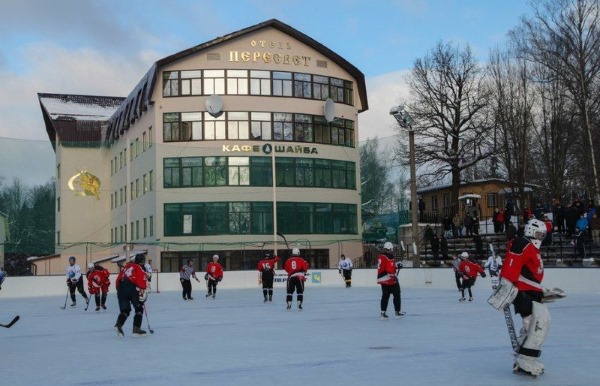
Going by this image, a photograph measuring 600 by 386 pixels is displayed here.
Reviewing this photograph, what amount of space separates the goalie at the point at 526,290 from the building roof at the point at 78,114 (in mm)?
57072

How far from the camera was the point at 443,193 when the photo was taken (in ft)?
212

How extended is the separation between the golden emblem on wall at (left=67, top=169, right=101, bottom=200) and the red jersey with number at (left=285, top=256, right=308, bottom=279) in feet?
95.0

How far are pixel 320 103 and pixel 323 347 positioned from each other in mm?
41965

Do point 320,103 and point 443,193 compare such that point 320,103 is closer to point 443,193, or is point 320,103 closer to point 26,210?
point 443,193

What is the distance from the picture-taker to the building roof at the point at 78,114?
64.2 meters

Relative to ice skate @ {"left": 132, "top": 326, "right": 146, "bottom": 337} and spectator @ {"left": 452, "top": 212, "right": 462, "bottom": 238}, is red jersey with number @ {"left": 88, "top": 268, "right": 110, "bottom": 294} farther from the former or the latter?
spectator @ {"left": 452, "top": 212, "right": 462, "bottom": 238}

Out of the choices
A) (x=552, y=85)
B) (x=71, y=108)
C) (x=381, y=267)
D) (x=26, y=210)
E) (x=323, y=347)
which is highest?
(x=71, y=108)

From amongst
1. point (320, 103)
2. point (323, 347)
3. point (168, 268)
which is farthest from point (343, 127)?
point (323, 347)

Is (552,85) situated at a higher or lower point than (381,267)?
higher

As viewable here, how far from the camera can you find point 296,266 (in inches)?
838

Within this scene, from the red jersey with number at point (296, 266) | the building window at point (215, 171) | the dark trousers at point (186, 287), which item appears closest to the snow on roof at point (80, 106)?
the building window at point (215, 171)

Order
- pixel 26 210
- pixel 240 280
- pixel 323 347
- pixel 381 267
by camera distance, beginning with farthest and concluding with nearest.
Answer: pixel 26 210 → pixel 240 280 → pixel 381 267 → pixel 323 347

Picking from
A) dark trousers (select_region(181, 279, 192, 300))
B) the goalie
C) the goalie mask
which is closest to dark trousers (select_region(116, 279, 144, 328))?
the goalie

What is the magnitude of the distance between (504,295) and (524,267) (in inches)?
16.8
